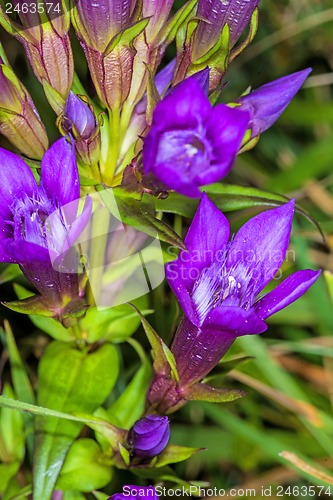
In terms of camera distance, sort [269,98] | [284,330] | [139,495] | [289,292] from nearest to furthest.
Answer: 1. [289,292]
2. [139,495]
3. [269,98]
4. [284,330]

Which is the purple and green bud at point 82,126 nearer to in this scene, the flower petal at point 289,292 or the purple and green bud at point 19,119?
the purple and green bud at point 19,119

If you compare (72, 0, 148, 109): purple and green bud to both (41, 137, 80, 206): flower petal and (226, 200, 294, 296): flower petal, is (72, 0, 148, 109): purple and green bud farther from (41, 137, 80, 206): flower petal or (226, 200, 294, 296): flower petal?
(226, 200, 294, 296): flower petal

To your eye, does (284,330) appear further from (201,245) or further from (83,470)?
(201,245)

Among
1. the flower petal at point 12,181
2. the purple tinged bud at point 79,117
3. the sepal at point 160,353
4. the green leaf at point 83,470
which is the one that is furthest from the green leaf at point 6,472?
the purple tinged bud at point 79,117

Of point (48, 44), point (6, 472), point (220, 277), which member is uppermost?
point (48, 44)

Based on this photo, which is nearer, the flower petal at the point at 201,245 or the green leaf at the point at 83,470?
the flower petal at the point at 201,245

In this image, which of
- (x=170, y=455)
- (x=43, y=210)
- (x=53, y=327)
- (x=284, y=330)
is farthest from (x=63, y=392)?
(x=284, y=330)
